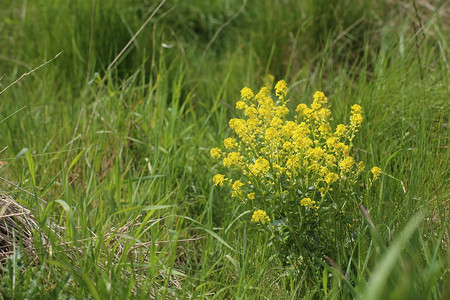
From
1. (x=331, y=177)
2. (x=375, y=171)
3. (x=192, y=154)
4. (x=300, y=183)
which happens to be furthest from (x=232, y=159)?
(x=192, y=154)

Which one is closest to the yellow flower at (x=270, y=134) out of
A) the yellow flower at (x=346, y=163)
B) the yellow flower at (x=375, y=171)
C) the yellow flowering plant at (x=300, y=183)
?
the yellow flowering plant at (x=300, y=183)

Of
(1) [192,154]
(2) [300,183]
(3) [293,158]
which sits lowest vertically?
(1) [192,154]

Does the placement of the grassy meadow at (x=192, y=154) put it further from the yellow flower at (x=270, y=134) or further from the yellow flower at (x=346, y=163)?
the yellow flower at (x=270, y=134)

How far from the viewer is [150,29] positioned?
418 centimetres

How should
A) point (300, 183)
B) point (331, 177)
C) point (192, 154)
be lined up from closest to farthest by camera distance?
point (331, 177), point (300, 183), point (192, 154)

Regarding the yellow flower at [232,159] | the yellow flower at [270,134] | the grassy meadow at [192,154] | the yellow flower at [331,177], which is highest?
the yellow flower at [270,134]

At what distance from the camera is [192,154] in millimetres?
3066

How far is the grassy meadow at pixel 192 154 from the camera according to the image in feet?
6.23

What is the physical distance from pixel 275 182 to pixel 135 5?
3084 mm

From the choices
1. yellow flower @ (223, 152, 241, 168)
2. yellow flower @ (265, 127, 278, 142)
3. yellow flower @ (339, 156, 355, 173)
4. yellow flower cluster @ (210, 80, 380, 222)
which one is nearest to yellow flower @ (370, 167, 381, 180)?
yellow flower cluster @ (210, 80, 380, 222)

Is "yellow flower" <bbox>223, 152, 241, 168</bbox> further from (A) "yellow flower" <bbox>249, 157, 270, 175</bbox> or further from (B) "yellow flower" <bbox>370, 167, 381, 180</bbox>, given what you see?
(B) "yellow flower" <bbox>370, 167, 381, 180</bbox>

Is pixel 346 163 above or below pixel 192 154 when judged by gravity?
above

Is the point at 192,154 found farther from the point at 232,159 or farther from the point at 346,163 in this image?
the point at 346,163

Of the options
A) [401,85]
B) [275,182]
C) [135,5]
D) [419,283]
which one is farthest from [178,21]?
[419,283]
